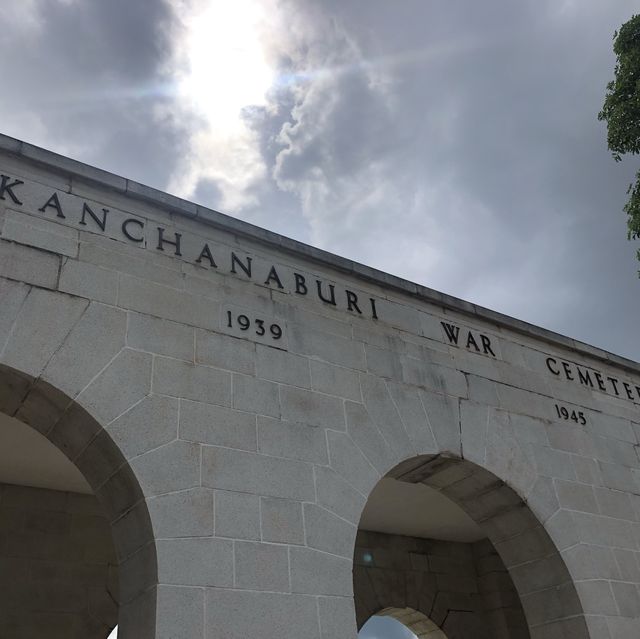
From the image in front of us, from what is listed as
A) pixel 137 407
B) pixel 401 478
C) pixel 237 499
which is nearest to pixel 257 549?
pixel 237 499

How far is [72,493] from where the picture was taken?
8.74 m

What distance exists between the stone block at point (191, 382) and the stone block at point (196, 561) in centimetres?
108

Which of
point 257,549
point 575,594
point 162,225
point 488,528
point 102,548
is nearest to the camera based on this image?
point 257,549

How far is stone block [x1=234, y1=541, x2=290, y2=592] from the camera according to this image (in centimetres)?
492

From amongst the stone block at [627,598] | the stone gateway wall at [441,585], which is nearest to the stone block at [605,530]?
the stone block at [627,598]

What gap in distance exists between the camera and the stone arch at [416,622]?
10797 mm

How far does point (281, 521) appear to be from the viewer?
530cm

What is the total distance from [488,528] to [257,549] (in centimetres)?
316

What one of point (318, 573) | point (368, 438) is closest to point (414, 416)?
point (368, 438)

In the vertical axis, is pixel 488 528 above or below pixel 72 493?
below

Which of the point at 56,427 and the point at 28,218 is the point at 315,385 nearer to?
the point at 56,427

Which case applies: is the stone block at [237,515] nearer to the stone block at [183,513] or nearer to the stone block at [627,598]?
the stone block at [183,513]

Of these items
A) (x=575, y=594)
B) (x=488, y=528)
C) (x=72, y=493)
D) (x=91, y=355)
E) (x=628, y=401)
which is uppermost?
(x=628, y=401)

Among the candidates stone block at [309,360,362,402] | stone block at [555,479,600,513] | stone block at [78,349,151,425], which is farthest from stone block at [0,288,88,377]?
stone block at [555,479,600,513]
